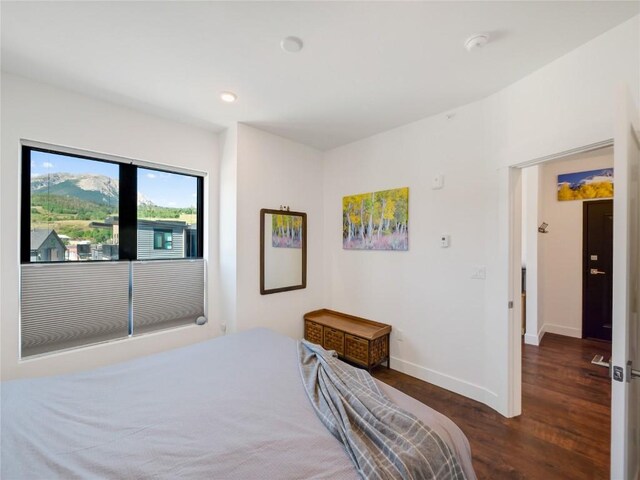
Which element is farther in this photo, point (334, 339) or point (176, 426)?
point (334, 339)

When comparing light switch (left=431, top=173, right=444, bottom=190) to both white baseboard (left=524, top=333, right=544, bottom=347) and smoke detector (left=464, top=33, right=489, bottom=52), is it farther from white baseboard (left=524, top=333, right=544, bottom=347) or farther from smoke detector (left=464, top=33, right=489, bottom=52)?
white baseboard (left=524, top=333, right=544, bottom=347)

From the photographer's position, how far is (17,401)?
4.39 feet

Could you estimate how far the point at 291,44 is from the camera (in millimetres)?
1646

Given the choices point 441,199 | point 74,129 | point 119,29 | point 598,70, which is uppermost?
point 119,29

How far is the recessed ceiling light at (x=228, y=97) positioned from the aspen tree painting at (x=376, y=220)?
1.67 m

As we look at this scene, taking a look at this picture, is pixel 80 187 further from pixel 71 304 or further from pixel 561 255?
pixel 561 255

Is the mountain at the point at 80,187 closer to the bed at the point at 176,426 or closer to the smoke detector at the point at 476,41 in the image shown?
the bed at the point at 176,426

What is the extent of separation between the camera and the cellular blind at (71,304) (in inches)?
79.4

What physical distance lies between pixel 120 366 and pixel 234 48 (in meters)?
2.22

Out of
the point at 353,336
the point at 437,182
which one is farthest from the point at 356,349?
the point at 437,182

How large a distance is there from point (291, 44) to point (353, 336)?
2.59 meters

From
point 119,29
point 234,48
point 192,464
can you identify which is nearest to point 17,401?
point 192,464

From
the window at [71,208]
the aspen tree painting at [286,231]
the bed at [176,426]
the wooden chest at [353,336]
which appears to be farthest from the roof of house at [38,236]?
the wooden chest at [353,336]

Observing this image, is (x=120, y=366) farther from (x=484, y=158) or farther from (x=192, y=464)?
(x=484, y=158)
